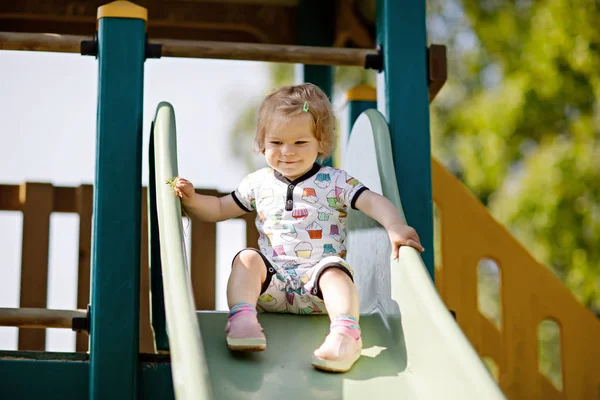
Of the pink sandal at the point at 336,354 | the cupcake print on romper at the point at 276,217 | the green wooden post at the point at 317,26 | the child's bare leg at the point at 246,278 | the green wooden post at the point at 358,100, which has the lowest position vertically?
the pink sandal at the point at 336,354

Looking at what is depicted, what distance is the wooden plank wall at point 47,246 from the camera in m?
4.36

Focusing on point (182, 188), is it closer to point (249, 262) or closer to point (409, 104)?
point (249, 262)

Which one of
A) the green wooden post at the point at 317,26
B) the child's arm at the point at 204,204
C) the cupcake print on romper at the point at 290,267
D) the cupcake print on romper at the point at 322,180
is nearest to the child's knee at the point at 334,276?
the cupcake print on romper at the point at 290,267

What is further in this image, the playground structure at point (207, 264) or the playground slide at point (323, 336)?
the playground structure at point (207, 264)

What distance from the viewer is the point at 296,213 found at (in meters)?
2.97

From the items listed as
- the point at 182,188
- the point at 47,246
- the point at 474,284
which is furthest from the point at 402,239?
the point at 47,246

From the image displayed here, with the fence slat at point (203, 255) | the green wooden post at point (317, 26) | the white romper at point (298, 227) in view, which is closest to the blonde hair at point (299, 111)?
the white romper at point (298, 227)

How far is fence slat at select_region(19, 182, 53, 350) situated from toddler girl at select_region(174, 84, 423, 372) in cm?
164

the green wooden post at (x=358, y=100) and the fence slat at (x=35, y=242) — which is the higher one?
the green wooden post at (x=358, y=100)

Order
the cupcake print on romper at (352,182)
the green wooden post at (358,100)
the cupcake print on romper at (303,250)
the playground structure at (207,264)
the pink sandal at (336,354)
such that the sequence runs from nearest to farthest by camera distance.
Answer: the pink sandal at (336,354) → the playground structure at (207,264) → the cupcake print on romper at (303,250) → the cupcake print on romper at (352,182) → the green wooden post at (358,100)

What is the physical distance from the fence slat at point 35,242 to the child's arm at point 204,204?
162 centimetres

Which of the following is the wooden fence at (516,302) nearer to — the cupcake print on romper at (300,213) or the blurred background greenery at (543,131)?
the cupcake print on romper at (300,213)

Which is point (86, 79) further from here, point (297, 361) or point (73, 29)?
point (297, 361)

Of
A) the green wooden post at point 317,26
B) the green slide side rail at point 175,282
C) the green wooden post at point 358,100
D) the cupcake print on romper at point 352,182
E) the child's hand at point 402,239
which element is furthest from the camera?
the green wooden post at point 317,26
